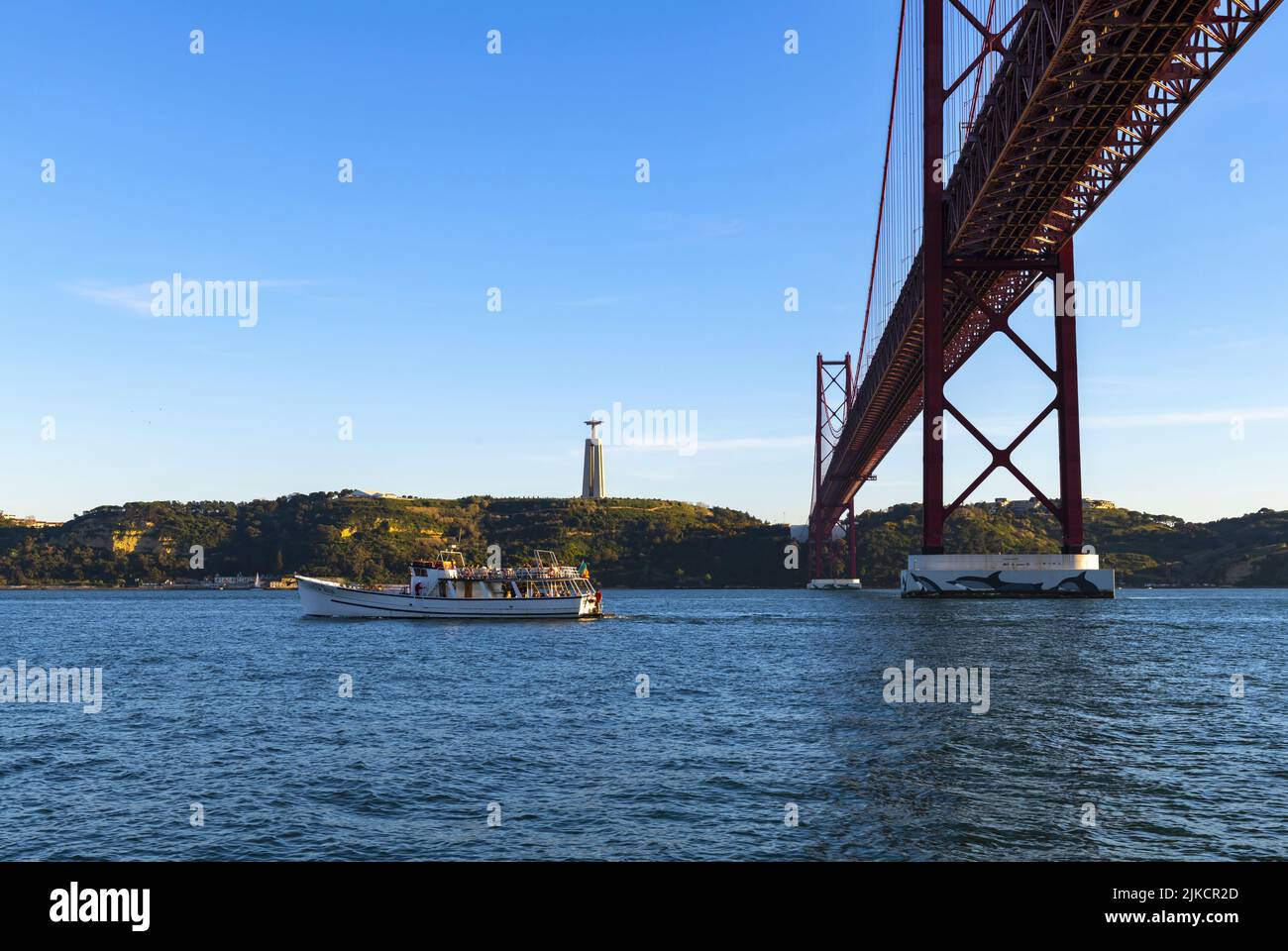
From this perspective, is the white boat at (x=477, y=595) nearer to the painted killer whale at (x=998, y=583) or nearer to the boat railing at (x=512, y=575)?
the boat railing at (x=512, y=575)

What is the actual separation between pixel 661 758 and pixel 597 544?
163 metres

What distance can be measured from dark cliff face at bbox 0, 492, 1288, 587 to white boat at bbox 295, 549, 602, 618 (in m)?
91.3

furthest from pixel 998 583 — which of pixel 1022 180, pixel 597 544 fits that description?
pixel 597 544

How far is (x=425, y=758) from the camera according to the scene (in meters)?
19.5

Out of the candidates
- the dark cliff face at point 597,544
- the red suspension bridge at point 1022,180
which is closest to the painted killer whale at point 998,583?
the red suspension bridge at point 1022,180

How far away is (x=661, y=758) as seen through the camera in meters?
19.2

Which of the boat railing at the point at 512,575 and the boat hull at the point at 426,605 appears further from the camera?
the boat railing at the point at 512,575

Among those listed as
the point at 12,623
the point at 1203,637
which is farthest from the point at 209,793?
the point at 12,623

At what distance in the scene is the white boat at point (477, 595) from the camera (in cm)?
6334

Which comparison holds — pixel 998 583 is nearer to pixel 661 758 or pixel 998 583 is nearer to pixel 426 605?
pixel 426 605

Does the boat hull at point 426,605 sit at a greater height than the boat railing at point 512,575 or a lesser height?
lesser

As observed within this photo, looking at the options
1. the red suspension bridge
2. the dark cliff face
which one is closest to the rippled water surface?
the red suspension bridge

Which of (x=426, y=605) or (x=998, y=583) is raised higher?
(x=998, y=583)
